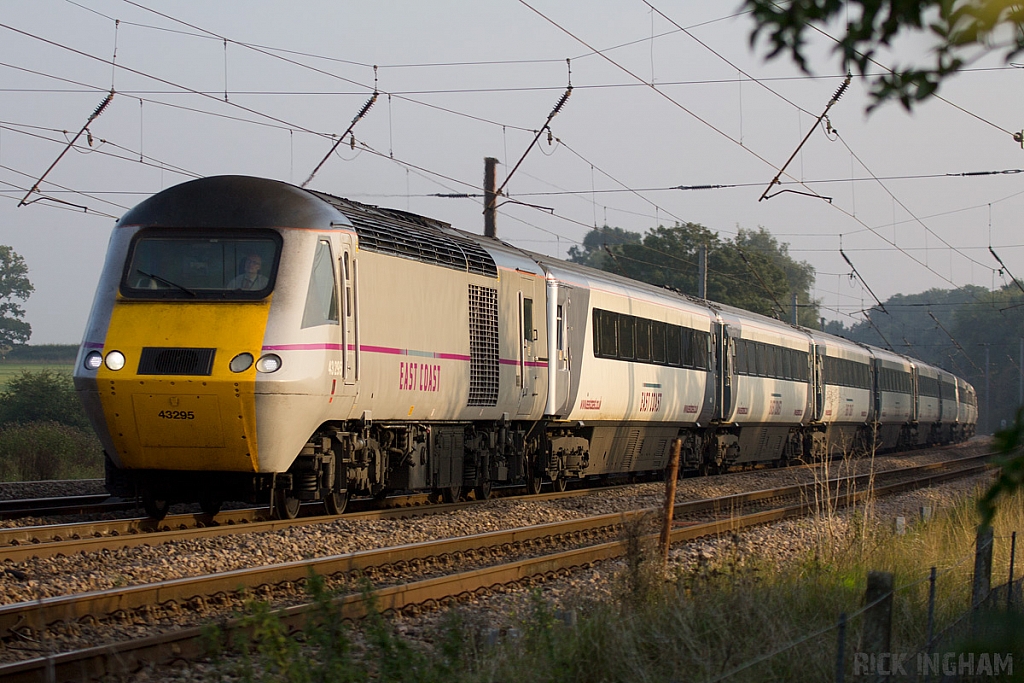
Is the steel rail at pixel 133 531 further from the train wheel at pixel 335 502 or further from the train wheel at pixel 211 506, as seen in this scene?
the train wheel at pixel 335 502

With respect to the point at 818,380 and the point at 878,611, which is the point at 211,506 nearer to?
the point at 878,611

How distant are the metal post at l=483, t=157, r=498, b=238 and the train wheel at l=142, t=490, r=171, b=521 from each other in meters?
14.3

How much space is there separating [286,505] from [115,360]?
8.61 ft

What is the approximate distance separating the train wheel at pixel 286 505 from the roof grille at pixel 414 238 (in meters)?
2.90

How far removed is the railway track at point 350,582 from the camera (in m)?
6.18

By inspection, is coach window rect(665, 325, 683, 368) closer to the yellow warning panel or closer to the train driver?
the train driver

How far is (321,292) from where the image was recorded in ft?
36.9

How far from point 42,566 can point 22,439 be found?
601 inches

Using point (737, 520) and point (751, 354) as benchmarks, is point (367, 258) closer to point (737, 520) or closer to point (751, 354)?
point (737, 520)

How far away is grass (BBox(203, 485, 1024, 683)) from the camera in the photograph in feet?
18.7

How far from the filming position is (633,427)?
19547 mm

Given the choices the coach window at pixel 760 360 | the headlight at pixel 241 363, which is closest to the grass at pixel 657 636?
the headlight at pixel 241 363

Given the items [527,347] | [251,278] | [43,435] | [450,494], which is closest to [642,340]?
[527,347]

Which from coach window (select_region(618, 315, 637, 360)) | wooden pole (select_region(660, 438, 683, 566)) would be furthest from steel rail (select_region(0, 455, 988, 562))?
coach window (select_region(618, 315, 637, 360))
